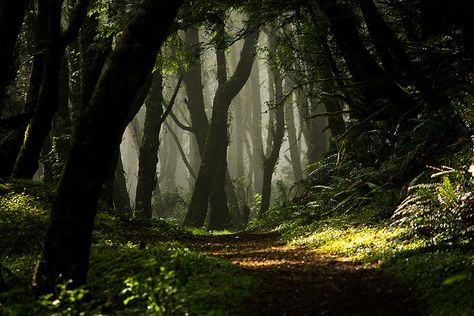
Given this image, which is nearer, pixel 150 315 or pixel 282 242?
pixel 150 315

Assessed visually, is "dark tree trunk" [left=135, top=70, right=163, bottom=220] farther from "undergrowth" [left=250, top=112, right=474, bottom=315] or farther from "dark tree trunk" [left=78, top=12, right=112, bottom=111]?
"undergrowth" [left=250, top=112, right=474, bottom=315]

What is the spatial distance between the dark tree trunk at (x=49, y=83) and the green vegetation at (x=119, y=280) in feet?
3.77

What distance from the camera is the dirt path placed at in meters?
4.72

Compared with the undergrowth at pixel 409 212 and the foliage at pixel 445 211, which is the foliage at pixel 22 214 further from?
the foliage at pixel 445 211

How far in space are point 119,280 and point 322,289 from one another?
2170 mm

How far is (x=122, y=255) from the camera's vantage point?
255 inches

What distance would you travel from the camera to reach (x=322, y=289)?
546cm

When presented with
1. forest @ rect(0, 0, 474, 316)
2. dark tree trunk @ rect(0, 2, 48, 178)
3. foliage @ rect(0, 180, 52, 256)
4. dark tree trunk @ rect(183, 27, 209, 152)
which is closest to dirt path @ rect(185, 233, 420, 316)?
forest @ rect(0, 0, 474, 316)

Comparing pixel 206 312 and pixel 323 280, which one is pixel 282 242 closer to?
pixel 323 280

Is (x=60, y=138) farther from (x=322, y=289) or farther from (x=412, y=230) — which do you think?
(x=322, y=289)

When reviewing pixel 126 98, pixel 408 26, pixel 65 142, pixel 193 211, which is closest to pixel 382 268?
pixel 126 98

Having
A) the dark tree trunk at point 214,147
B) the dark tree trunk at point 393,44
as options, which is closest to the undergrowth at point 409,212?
the dark tree trunk at point 393,44

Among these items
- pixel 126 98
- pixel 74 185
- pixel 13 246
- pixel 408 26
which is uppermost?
pixel 408 26

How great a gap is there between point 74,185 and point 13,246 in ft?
13.1
